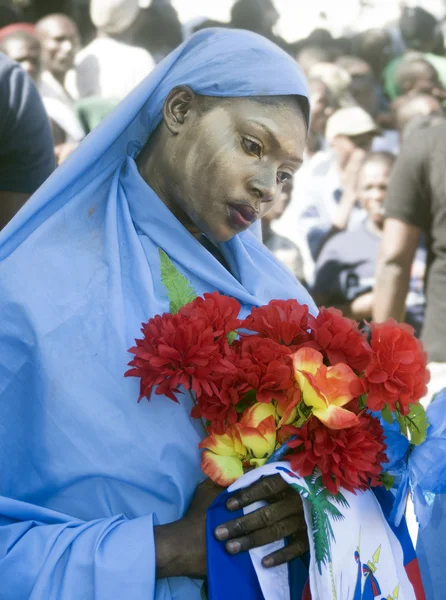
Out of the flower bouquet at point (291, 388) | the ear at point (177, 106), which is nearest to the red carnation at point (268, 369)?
the flower bouquet at point (291, 388)

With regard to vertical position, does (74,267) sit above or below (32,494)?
above

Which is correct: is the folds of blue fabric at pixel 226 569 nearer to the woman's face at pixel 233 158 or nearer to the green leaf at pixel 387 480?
the green leaf at pixel 387 480

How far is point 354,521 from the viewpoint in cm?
176

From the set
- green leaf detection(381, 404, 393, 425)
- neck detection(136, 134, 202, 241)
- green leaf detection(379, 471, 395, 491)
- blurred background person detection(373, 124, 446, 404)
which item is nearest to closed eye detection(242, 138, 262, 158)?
neck detection(136, 134, 202, 241)

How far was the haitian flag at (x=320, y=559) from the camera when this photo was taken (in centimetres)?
170

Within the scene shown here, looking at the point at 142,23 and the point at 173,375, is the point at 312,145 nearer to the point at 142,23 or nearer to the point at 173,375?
the point at 142,23

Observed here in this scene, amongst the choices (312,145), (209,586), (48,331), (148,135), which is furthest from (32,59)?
(209,586)

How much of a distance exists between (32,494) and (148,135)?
991 mm

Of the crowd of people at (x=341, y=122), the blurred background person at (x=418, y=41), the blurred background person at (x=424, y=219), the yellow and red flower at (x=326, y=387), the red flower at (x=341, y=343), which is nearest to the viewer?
the yellow and red flower at (x=326, y=387)

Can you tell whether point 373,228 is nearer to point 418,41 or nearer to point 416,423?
point 418,41

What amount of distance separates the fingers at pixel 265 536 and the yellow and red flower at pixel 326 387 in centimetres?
25

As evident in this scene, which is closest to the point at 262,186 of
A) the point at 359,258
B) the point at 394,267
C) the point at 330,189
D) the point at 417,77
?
the point at 394,267

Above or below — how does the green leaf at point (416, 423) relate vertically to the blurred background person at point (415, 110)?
above

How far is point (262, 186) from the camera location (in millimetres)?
2043
